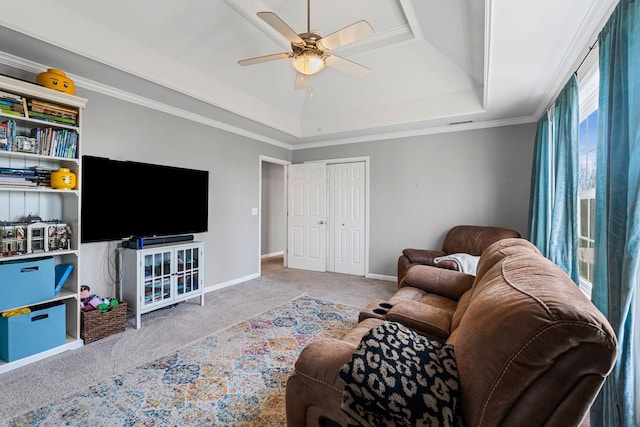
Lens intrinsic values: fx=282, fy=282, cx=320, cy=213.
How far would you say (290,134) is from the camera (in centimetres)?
494

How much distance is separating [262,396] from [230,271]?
2780mm

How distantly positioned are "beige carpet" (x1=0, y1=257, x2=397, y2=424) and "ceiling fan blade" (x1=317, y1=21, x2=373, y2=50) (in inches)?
111

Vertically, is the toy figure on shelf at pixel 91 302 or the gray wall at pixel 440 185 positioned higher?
the gray wall at pixel 440 185

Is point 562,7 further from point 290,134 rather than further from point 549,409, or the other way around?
point 290,134

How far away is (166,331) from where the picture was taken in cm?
284

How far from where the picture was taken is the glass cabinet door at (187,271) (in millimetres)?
3322

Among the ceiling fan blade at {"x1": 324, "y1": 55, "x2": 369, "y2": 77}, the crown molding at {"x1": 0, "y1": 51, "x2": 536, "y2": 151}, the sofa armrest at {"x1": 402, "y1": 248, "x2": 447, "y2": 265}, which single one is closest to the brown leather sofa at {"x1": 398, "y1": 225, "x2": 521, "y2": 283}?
the sofa armrest at {"x1": 402, "y1": 248, "x2": 447, "y2": 265}

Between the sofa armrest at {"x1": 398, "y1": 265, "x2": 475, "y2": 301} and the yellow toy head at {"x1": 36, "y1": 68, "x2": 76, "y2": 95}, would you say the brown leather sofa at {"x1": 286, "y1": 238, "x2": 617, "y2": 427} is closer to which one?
the sofa armrest at {"x1": 398, "y1": 265, "x2": 475, "y2": 301}

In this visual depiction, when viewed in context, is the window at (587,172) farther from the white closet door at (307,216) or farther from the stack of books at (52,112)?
the stack of books at (52,112)

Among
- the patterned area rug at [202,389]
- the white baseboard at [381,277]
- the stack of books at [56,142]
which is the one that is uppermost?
the stack of books at [56,142]

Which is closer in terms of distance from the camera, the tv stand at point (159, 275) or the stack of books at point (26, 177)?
the stack of books at point (26, 177)

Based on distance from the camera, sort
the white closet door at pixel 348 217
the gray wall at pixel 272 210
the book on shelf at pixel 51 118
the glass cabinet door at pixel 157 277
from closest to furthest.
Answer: the book on shelf at pixel 51 118, the glass cabinet door at pixel 157 277, the white closet door at pixel 348 217, the gray wall at pixel 272 210

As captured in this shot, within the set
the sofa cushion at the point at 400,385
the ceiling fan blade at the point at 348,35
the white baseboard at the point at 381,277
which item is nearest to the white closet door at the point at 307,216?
the white baseboard at the point at 381,277

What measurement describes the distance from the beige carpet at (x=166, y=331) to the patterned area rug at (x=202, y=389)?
0.50 feet
